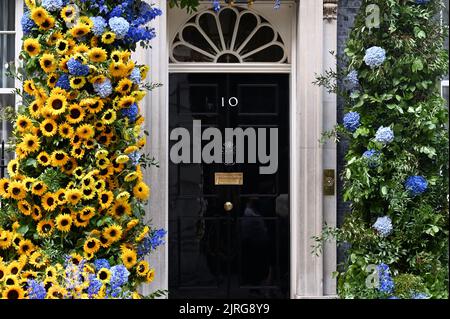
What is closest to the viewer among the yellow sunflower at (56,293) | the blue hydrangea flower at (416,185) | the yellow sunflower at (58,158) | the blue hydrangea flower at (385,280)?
the yellow sunflower at (56,293)

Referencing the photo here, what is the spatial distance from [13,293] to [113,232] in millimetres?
846

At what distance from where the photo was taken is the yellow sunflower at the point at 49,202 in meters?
5.14

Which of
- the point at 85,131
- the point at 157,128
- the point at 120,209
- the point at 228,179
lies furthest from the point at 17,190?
the point at 228,179

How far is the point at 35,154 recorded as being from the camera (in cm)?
529

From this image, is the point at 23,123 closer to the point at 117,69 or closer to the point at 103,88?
the point at 103,88

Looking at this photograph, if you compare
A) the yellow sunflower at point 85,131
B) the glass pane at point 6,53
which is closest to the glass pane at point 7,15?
the glass pane at point 6,53

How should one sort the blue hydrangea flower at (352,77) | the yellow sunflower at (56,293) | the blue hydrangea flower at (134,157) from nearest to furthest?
the yellow sunflower at (56,293) → the blue hydrangea flower at (134,157) → the blue hydrangea flower at (352,77)

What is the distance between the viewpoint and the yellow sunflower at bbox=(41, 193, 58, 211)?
16.9 feet

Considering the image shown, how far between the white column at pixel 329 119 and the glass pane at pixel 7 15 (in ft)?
10.8

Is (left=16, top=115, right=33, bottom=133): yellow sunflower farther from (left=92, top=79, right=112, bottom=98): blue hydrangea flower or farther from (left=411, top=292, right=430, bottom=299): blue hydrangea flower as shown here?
(left=411, top=292, right=430, bottom=299): blue hydrangea flower

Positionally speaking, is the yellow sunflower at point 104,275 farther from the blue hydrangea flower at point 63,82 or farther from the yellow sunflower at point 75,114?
the blue hydrangea flower at point 63,82

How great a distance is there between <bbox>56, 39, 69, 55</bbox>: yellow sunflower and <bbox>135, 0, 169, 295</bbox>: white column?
1.80 metres

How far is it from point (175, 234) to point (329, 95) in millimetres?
2230
